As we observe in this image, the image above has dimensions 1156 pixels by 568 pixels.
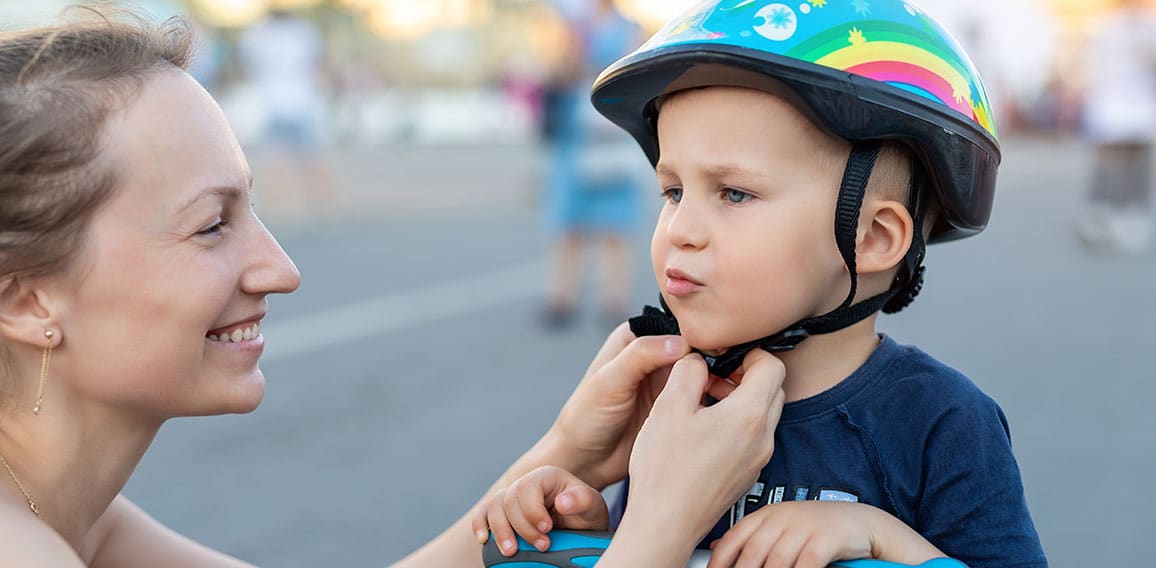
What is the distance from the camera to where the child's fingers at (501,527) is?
71.4 inches

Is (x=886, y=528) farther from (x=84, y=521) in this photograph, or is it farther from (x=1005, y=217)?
(x=1005, y=217)

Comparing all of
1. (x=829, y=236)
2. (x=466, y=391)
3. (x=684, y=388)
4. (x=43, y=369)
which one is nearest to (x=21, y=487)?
(x=43, y=369)

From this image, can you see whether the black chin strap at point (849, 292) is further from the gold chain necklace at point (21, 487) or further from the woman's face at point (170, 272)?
the gold chain necklace at point (21, 487)

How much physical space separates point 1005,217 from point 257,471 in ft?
38.8

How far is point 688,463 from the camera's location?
1692mm

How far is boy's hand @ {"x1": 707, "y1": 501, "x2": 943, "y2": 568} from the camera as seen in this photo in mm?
1636

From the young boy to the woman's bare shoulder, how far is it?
659 mm

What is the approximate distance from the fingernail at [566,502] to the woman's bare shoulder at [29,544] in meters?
0.68

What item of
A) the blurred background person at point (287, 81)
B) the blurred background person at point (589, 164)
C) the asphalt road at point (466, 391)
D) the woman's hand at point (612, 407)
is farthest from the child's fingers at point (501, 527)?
the blurred background person at point (287, 81)

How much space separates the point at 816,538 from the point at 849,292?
48cm

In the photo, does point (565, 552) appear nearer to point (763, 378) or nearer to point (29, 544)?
point (763, 378)

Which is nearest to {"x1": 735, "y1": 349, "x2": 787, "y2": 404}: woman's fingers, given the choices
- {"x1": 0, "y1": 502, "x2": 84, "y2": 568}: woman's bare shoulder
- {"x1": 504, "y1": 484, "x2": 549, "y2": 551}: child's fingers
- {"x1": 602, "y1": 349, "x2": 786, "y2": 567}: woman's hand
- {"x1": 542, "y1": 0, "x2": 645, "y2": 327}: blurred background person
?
{"x1": 602, "y1": 349, "x2": 786, "y2": 567}: woman's hand

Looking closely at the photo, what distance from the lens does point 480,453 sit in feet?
18.2

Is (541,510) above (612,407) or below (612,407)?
below
